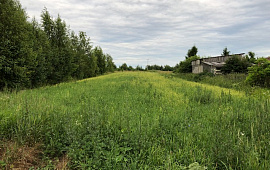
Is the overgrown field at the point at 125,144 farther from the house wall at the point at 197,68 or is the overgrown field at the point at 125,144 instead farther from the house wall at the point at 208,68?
the house wall at the point at 197,68

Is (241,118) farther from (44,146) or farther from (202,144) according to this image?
(44,146)

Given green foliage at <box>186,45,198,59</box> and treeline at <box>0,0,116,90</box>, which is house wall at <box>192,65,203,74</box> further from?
treeline at <box>0,0,116,90</box>

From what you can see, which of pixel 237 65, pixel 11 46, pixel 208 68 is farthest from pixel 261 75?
pixel 11 46

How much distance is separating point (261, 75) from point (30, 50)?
64.2 feet

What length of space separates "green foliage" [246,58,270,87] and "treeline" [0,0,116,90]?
1795 cm

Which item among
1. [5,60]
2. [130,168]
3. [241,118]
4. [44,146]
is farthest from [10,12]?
[241,118]

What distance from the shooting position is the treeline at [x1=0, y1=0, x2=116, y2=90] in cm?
1124

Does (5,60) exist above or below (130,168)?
above

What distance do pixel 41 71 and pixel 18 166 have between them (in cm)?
1648

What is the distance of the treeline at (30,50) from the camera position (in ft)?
36.9

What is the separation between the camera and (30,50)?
12.6 metres

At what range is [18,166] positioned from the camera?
277 cm

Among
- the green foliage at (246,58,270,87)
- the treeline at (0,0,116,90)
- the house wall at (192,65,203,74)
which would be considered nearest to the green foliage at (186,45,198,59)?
the house wall at (192,65,203,74)

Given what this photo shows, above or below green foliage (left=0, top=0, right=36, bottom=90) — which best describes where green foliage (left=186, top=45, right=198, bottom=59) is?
above
